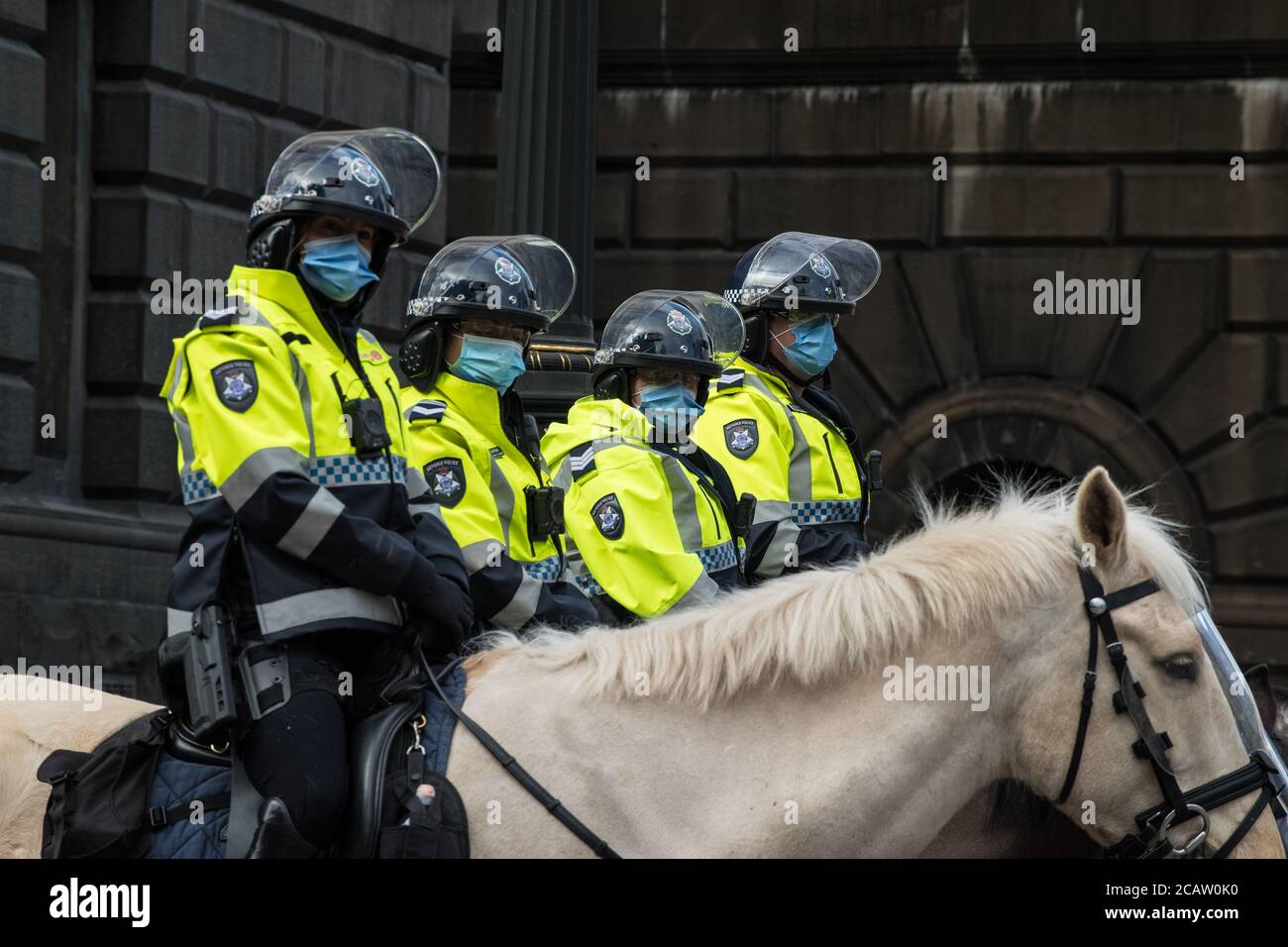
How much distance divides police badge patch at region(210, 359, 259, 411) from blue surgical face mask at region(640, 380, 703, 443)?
2.26 metres

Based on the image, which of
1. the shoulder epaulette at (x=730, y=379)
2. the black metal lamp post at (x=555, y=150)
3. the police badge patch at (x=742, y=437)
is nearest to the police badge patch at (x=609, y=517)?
the police badge patch at (x=742, y=437)

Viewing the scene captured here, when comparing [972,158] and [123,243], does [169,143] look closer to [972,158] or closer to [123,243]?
[123,243]

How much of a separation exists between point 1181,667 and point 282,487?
166cm

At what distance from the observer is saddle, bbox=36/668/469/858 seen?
378cm

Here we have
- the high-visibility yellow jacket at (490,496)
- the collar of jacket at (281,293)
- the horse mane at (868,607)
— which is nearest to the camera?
the horse mane at (868,607)

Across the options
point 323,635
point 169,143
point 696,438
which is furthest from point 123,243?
Result: point 323,635

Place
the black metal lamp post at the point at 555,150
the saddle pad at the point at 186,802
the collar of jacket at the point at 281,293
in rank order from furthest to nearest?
1. the black metal lamp post at the point at 555,150
2. the collar of jacket at the point at 281,293
3. the saddle pad at the point at 186,802

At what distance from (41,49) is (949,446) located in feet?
22.6

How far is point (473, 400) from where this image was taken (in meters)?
5.41

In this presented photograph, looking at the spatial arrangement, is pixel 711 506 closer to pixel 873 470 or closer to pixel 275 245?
pixel 873 470

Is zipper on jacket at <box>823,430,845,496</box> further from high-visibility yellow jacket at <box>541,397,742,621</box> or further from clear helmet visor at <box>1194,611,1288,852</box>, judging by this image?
clear helmet visor at <box>1194,611,1288,852</box>

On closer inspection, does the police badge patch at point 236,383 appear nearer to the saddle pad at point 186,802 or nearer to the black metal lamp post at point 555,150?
the saddle pad at point 186,802

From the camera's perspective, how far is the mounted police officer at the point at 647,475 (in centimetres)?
545

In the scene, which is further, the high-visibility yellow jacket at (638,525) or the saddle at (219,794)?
the high-visibility yellow jacket at (638,525)
